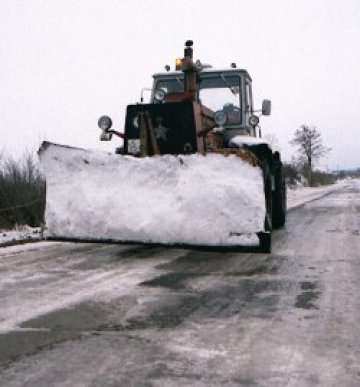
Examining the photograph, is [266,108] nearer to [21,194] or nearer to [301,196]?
[21,194]

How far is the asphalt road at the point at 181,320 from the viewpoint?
9.38ft

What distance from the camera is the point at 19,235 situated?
982cm

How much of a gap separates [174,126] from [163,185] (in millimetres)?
1091

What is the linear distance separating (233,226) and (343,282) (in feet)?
4.54

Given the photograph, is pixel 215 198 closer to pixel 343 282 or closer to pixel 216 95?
pixel 343 282

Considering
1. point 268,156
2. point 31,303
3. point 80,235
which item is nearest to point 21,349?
point 31,303

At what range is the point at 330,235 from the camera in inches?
355

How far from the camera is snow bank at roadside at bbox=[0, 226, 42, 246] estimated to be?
8.91 metres

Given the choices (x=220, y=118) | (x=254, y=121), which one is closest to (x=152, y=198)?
(x=220, y=118)

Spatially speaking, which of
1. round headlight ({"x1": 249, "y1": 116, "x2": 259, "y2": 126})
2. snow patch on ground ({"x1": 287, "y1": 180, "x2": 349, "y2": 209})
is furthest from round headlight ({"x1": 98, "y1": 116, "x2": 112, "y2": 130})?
snow patch on ground ({"x1": 287, "y1": 180, "x2": 349, "y2": 209})

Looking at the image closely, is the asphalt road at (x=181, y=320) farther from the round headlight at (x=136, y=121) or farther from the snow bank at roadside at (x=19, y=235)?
the snow bank at roadside at (x=19, y=235)

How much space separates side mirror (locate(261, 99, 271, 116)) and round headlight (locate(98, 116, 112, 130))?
2.47m

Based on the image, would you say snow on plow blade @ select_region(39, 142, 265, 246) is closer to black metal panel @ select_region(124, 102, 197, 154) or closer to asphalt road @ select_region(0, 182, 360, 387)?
asphalt road @ select_region(0, 182, 360, 387)

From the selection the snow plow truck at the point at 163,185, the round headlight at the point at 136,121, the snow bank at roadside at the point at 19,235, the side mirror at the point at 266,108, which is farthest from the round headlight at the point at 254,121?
the snow bank at roadside at the point at 19,235
